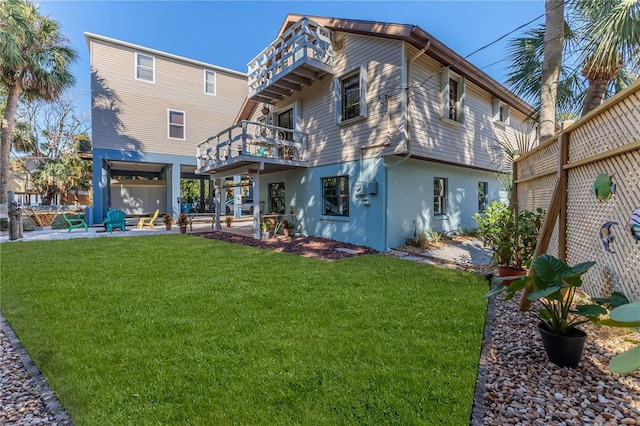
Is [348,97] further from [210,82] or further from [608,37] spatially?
[210,82]

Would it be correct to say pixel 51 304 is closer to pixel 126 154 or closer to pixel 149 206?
pixel 126 154

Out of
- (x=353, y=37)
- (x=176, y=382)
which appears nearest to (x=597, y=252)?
(x=176, y=382)

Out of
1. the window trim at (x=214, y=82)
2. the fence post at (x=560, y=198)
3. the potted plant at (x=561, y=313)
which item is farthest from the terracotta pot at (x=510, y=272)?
the window trim at (x=214, y=82)

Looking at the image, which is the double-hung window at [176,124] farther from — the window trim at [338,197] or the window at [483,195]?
the window at [483,195]

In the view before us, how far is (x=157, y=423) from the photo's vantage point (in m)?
2.00

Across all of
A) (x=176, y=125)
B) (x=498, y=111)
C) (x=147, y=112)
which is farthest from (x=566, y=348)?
(x=147, y=112)

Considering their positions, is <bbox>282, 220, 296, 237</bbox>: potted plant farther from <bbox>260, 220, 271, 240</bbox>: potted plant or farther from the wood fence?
the wood fence

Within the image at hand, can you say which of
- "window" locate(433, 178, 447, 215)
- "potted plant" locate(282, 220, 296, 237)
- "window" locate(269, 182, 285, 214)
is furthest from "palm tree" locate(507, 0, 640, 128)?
"window" locate(269, 182, 285, 214)

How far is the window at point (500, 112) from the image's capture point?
12505 mm

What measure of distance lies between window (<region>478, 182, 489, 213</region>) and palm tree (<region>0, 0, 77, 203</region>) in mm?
20238

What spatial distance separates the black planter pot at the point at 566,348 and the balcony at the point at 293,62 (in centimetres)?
928

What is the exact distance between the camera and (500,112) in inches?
518

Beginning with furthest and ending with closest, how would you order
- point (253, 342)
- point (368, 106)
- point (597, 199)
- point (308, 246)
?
point (308, 246) → point (368, 106) → point (597, 199) → point (253, 342)

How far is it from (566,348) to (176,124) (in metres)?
19.8
